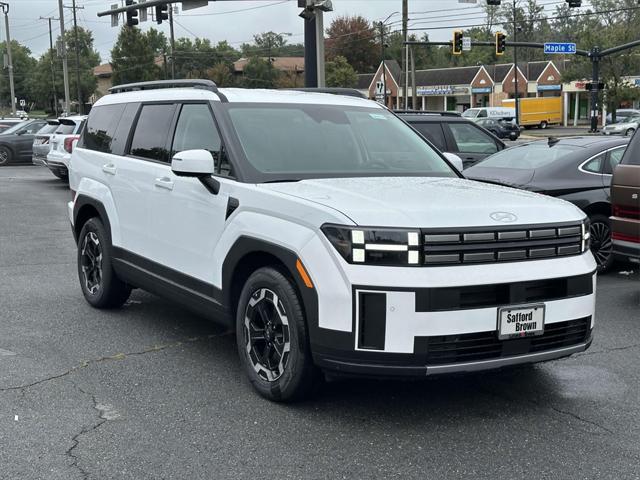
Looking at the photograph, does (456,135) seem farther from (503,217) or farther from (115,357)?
(503,217)

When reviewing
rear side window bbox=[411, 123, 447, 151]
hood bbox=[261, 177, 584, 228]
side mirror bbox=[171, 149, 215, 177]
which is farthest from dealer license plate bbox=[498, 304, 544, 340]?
rear side window bbox=[411, 123, 447, 151]

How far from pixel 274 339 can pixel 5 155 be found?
25.2m

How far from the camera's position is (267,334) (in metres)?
4.66

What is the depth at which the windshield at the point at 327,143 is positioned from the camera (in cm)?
523

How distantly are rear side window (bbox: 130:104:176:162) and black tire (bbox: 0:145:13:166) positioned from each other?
22.5 meters

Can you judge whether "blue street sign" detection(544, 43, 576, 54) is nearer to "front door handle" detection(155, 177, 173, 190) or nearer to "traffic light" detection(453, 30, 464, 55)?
"traffic light" detection(453, 30, 464, 55)

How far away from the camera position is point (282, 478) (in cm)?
369

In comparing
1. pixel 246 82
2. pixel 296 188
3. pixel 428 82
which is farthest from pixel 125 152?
pixel 246 82

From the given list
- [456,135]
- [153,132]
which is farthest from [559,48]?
[153,132]

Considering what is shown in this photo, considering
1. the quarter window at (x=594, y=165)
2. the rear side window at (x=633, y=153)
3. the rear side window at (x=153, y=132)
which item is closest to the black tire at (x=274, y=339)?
the rear side window at (x=153, y=132)

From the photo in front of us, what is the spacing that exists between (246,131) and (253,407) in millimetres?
1875

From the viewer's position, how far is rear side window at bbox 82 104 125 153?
6.88 m

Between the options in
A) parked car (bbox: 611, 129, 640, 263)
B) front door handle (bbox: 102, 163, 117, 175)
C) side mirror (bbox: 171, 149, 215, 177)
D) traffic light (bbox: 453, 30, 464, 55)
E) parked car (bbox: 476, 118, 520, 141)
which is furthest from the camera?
parked car (bbox: 476, 118, 520, 141)

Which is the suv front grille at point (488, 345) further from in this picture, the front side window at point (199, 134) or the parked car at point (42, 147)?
the parked car at point (42, 147)
